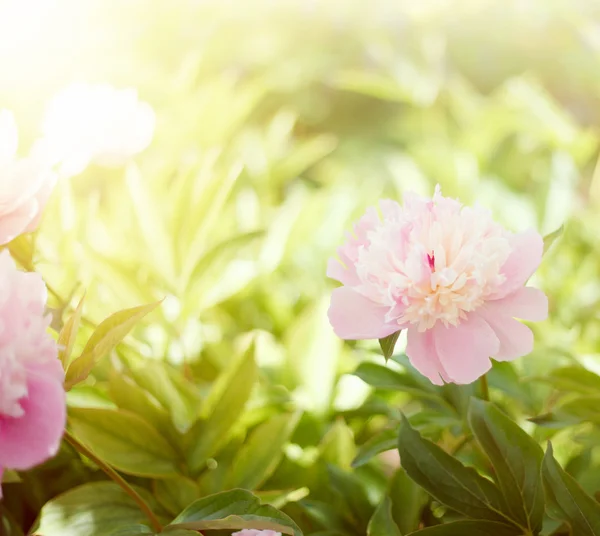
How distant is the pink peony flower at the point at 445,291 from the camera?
32 cm

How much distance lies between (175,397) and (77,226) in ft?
0.77

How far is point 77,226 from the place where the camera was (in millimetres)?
631

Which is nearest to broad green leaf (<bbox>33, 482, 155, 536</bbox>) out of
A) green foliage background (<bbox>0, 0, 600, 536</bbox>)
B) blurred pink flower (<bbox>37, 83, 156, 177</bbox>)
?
green foliage background (<bbox>0, 0, 600, 536</bbox>)

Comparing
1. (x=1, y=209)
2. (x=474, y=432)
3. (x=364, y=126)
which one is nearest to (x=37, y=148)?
(x=1, y=209)

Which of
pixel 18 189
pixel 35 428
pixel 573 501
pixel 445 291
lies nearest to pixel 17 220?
pixel 18 189

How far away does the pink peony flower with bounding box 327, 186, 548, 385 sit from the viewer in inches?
12.8

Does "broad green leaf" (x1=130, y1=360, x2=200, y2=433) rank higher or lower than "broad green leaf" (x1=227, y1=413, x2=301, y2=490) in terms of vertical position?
higher

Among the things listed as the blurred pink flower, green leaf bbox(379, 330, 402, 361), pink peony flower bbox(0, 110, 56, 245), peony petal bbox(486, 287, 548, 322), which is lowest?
green leaf bbox(379, 330, 402, 361)

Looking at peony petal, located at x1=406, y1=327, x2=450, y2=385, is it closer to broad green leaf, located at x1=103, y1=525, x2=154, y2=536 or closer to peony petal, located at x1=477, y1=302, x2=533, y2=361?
peony petal, located at x1=477, y1=302, x2=533, y2=361

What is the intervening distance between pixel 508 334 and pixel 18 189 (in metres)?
0.27

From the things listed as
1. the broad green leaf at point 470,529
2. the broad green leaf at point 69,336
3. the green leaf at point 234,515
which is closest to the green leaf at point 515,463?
the broad green leaf at point 470,529

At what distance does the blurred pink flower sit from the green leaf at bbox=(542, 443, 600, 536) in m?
0.35

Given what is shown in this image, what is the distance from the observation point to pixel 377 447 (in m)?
0.40

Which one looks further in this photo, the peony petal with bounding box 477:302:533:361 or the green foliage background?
the green foliage background
